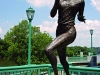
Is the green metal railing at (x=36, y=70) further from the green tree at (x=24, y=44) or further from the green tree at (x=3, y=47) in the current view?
the green tree at (x=3, y=47)

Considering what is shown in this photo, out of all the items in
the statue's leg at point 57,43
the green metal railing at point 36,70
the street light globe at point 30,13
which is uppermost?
the street light globe at point 30,13

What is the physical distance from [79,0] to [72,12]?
11.9 inches

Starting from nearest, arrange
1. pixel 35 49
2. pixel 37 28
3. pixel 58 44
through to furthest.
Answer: pixel 58 44, pixel 35 49, pixel 37 28

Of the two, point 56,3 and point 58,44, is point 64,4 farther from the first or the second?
point 58,44

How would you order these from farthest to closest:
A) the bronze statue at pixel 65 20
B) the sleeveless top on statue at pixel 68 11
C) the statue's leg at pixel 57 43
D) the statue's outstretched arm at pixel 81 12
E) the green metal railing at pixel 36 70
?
the green metal railing at pixel 36 70
the statue's outstretched arm at pixel 81 12
the sleeveless top on statue at pixel 68 11
the bronze statue at pixel 65 20
the statue's leg at pixel 57 43

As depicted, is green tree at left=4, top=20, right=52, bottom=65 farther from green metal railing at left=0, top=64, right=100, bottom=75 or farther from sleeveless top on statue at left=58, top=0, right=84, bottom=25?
sleeveless top on statue at left=58, top=0, right=84, bottom=25

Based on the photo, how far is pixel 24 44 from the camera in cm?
2941

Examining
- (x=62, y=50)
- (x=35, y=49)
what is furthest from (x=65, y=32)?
(x=35, y=49)

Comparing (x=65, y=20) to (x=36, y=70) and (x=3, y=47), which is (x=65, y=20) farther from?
(x=3, y=47)

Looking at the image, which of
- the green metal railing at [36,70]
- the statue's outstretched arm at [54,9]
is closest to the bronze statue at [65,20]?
the statue's outstretched arm at [54,9]

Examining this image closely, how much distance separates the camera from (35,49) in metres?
28.6

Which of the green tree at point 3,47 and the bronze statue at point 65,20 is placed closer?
the bronze statue at point 65,20

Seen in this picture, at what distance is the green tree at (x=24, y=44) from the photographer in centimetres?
2831

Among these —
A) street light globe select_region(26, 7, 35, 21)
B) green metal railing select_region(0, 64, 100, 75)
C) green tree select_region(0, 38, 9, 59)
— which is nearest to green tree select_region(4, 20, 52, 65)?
green tree select_region(0, 38, 9, 59)
